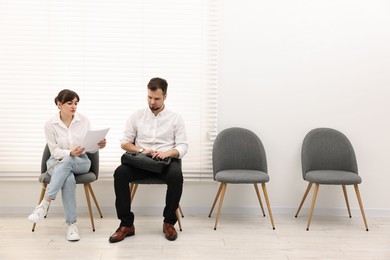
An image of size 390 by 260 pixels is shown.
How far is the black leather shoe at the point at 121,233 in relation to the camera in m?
3.63

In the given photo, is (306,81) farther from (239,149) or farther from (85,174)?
(85,174)

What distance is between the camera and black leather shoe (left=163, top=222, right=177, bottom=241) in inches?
146

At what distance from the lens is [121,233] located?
3.69 m

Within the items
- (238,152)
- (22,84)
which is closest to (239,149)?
(238,152)

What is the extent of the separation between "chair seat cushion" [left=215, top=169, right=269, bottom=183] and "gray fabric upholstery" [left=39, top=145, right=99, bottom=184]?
3.45 feet

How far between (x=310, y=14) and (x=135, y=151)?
209 centimetres

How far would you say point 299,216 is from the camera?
451cm

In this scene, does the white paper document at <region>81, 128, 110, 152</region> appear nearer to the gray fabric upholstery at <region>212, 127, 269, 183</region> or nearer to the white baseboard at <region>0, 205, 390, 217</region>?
the white baseboard at <region>0, 205, 390, 217</region>

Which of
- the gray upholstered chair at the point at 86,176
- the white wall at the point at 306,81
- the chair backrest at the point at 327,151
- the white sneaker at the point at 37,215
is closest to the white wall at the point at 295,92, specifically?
the white wall at the point at 306,81

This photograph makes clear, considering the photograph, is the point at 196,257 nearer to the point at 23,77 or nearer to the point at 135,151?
the point at 135,151

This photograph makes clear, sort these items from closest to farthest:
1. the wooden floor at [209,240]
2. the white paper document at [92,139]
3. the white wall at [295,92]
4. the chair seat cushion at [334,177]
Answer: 1. the wooden floor at [209,240]
2. the white paper document at [92,139]
3. the chair seat cushion at [334,177]
4. the white wall at [295,92]

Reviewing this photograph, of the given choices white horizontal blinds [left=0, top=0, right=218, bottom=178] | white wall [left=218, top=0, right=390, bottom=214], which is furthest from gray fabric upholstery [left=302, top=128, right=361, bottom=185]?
white horizontal blinds [left=0, top=0, right=218, bottom=178]

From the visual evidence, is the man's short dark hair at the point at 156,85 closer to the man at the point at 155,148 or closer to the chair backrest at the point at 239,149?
the man at the point at 155,148

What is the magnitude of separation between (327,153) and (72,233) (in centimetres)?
238
